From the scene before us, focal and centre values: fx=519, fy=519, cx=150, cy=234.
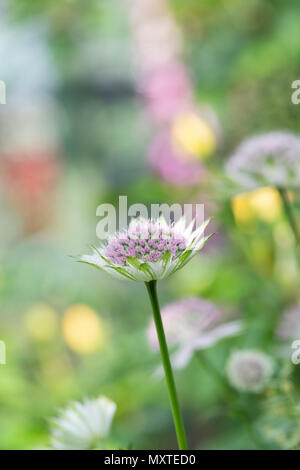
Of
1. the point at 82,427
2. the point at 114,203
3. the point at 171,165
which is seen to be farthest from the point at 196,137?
the point at 82,427

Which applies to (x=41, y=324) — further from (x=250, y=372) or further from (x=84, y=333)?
(x=250, y=372)

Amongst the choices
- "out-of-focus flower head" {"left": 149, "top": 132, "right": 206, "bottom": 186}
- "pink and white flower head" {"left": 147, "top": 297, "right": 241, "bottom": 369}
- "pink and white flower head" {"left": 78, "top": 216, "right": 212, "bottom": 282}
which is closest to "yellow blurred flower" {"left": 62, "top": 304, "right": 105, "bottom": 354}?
"out-of-focus flower head" {"left": 149, "top": 132, "right": 206, "bottom": 186}

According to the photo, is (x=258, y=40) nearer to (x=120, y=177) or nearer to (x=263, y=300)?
(x=263, y=300)

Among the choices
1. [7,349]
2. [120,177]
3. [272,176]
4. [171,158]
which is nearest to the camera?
[272,176]

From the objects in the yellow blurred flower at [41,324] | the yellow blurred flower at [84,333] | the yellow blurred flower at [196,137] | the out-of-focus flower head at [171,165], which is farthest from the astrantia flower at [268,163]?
the yellow blurred flower at [41,324]

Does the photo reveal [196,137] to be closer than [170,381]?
No

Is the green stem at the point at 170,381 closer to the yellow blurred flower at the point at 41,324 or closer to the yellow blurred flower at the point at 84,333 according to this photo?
the yellow blurred flower at the point at 84,333

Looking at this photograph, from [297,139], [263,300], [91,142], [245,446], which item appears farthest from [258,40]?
[91,142]
